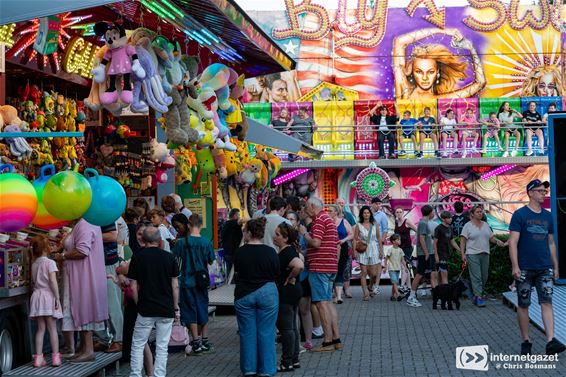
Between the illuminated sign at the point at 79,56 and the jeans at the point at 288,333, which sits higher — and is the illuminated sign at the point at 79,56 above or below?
above

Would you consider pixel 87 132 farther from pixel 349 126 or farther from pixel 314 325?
pixel 349 126

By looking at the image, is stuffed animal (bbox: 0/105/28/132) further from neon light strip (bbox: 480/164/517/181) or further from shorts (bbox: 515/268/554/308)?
neon light strip (bbox: 480/164/517/181)

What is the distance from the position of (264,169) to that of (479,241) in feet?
22.1

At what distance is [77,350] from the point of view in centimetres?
1111

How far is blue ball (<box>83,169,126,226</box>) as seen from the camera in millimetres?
8742

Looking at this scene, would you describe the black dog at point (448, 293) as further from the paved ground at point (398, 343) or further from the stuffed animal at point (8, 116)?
the stuffed animal at point (8, 116)

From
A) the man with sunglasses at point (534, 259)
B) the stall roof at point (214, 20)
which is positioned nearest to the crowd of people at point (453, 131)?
the stall roof at point (214, 20)

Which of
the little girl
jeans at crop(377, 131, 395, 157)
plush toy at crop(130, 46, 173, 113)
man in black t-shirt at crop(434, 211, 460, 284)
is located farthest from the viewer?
jeans at crop(377, 131, 395, 157)

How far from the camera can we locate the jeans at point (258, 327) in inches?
401

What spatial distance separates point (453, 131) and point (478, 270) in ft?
45.3

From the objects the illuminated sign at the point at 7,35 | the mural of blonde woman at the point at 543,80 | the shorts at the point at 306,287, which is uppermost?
the mural of blonde woman at the point at 543,80

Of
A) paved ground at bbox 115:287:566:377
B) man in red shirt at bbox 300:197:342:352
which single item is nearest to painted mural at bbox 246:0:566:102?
paved ground at bbox 115:287:566:377

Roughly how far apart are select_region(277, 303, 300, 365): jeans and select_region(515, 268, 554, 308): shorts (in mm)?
2477

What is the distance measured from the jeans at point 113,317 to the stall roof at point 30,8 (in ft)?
11.7
